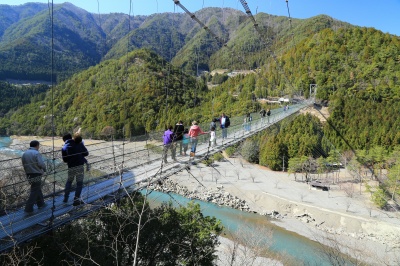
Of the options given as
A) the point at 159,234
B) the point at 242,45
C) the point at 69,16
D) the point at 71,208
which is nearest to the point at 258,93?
the point at 159,234

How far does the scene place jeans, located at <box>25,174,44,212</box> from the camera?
10.5 ft

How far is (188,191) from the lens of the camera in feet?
67.5

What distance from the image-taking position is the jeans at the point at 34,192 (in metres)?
3.20

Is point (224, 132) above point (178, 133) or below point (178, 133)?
below

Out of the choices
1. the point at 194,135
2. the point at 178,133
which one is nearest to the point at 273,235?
the point at 194,135

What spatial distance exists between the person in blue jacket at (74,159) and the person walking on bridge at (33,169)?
30 centimetres

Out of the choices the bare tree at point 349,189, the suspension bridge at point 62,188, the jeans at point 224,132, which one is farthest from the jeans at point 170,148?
the bare tree at point 349,189

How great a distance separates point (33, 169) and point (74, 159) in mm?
462

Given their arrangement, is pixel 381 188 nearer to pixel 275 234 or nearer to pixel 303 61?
pixel 275 234

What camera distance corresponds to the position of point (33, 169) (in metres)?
3.25

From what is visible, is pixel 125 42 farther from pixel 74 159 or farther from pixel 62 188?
pixel 74 159

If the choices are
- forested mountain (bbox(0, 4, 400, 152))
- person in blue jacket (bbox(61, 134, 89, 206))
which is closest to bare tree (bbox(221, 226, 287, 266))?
person in blue jacket (bbox(61, 134, 89, 206))

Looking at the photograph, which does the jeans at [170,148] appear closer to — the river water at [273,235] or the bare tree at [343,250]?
the river water at [273,235]

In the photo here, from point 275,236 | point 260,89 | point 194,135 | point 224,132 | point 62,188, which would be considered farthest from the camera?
point 260,89
